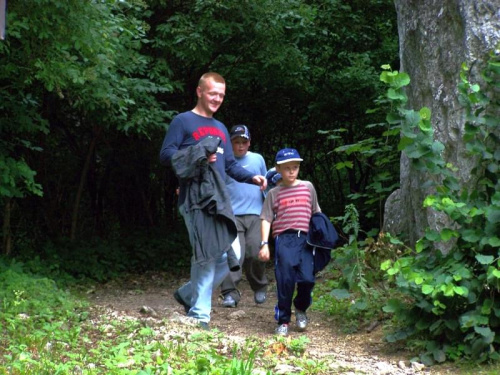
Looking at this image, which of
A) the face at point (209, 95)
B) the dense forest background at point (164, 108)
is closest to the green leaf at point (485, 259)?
the face at point (209, 95)

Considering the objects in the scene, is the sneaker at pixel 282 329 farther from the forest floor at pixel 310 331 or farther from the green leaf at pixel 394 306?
the green leaf at pixel 394 306

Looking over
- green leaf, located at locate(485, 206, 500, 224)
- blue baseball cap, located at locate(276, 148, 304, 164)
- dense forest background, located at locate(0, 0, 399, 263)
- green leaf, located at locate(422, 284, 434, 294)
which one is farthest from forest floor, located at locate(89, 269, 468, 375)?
dense forest background, located at locate(0, 0, 399, 263)

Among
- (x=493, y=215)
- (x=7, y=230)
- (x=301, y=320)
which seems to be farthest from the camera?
(x=7, y=230)

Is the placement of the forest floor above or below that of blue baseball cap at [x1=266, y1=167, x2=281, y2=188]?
below

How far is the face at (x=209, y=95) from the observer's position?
641 cm

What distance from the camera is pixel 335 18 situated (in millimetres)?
13359

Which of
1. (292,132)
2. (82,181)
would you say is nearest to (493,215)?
(82,181)

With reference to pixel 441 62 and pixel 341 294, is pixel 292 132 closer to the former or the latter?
pixel 441 62

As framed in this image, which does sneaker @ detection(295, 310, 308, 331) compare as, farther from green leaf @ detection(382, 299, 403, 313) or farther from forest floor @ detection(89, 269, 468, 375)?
green leaf @ detection(382, 299, 403, 313)

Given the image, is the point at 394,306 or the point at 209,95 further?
the point at 209,95

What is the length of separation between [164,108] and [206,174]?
22.4 ft

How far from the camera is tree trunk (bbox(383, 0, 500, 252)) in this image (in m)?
6.27

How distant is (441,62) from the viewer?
6.81m

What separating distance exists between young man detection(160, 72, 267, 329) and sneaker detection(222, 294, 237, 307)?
1.76 metres
